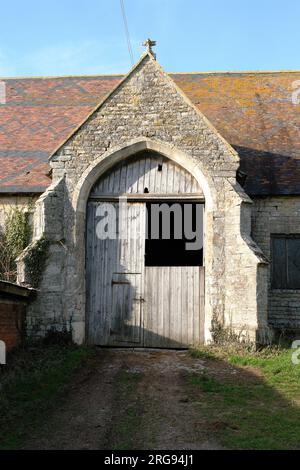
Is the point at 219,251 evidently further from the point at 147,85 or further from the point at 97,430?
the point at 97,430

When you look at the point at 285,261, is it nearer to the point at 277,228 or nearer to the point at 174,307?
the point at 277,228

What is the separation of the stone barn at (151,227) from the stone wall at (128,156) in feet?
0.08

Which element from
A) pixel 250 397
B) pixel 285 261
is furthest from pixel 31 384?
pixel 285 261

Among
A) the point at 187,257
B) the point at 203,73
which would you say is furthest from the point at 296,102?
the point at 187,257

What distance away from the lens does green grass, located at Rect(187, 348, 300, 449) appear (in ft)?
22.8

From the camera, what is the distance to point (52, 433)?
714cm

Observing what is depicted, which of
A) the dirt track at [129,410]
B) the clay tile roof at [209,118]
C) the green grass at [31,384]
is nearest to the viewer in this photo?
the dirt track at [129,410]

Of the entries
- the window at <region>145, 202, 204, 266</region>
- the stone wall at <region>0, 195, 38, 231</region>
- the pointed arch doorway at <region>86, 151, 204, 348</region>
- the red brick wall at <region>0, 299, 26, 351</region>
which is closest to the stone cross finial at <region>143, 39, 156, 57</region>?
the pointed arch doorway at <region>86, 151, 204, 348</region>

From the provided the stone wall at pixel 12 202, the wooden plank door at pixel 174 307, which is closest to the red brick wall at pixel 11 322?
the wooden plank door at pixel 174 307

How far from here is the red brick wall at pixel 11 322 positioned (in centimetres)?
1049

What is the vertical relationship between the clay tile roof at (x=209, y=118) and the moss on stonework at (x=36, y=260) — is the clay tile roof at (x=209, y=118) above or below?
above

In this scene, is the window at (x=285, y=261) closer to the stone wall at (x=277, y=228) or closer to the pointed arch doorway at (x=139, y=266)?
the stone wall at (x=277, y=228)

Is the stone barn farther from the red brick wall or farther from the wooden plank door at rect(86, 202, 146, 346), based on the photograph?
the red brick wall

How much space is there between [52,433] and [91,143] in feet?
23.7
